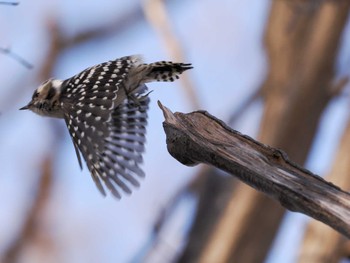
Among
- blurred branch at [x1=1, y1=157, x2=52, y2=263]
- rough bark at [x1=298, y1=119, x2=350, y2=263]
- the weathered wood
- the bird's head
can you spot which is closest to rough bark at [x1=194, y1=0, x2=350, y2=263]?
rough bark at [x1=298, y1=119, x2=350, y2=263]

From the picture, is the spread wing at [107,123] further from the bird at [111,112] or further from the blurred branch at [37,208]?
the blurred branch at [37,208]

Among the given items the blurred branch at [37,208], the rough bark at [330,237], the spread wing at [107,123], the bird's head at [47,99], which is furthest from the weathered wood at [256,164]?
the blurred branch at [37,208]

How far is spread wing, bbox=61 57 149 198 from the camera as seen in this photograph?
15.9 feet

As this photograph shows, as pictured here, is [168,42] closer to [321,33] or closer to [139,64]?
[321,33]

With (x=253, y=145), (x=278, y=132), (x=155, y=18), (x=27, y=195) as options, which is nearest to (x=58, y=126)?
(x=27, y=195)

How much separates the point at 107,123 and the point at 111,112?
0.06 metres

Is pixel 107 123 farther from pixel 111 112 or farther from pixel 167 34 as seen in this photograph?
pixel 167 34

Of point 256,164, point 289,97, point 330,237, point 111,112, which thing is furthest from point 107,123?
point 289,97

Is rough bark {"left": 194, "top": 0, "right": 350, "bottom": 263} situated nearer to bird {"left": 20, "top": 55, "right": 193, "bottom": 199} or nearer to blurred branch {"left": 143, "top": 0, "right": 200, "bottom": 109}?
blurred branch {"left": 143, "top": 0, "right": 200, "bottom": 109}

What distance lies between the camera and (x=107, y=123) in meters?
5.11

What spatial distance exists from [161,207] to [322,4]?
2.06 meters

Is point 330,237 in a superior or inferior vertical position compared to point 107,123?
superior

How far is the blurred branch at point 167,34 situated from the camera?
8.08m

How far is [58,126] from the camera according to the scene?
9.20 metres
